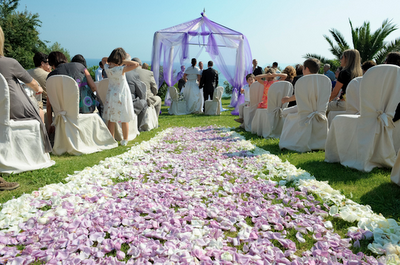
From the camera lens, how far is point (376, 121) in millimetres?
3426

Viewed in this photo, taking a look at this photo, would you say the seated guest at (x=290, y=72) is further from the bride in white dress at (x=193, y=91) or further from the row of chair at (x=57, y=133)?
the bride in white dress at (x=193, y=91)

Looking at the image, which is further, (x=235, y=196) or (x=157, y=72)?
(x=157, y=72)

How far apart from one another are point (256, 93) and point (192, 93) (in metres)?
6.12

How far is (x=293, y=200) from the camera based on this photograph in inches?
102

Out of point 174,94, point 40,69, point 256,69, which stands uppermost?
point 256,69

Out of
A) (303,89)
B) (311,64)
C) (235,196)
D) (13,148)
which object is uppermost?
(311,64)

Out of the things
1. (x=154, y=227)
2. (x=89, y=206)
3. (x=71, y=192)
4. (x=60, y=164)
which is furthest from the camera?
(x=60, y=164)

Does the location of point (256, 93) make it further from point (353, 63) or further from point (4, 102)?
point (4, 102)

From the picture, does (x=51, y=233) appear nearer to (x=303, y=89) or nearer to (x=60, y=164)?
(x=60, y=164)

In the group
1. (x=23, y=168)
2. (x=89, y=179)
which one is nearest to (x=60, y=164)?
(x=23, y=168)

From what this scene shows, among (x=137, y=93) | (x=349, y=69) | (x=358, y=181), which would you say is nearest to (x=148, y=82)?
(x=137, y=93)

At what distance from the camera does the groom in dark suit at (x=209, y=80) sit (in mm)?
12727

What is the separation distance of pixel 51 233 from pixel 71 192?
88 centimetres

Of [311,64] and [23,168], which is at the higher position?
[311,64]
